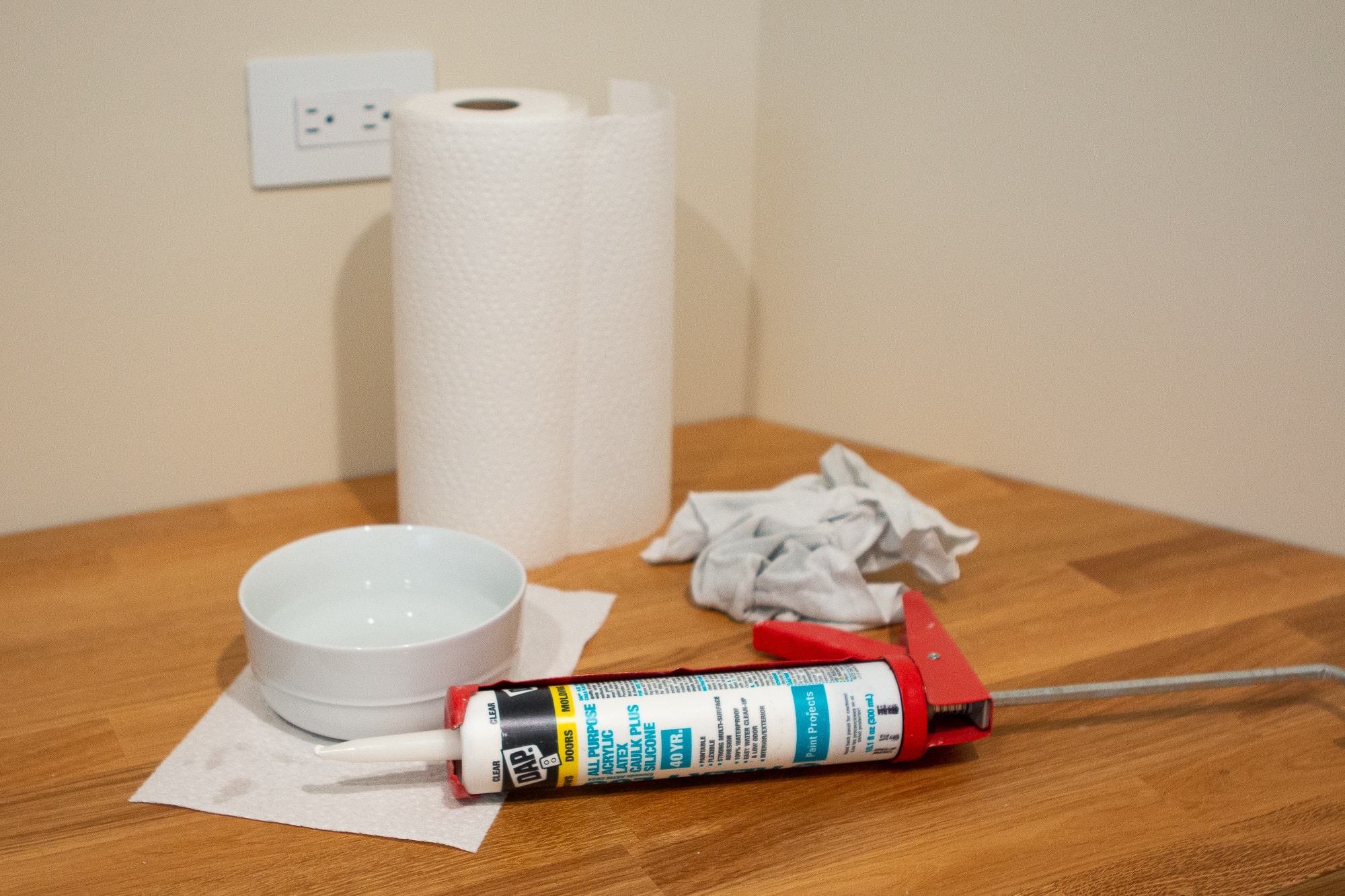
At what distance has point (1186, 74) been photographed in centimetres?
81

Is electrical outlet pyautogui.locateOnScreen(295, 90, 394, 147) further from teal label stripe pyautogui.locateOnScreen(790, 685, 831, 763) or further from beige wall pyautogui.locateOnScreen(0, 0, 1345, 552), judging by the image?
teal label stripe pyautogui.locateOnScreen(790, 685, 831, 763)

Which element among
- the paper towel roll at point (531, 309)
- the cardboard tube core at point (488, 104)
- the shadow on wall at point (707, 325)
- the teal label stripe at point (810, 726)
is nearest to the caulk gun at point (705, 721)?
the teal label stripe at point (810, 726)

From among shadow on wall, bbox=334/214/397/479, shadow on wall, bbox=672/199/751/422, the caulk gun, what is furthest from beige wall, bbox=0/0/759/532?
the caulk gun

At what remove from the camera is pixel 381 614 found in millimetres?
690

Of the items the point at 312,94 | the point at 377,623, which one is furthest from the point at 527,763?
the point at 312,94

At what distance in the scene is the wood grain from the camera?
54cm

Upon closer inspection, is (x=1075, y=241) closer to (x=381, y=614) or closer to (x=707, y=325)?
(x=707, y=325)

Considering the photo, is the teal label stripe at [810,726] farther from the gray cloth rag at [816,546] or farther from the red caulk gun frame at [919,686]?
the gray cloth rag at [816,546]

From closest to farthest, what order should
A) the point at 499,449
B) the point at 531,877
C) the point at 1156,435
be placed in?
the point at 531,877, the point at 499,449, the point at 1156,435

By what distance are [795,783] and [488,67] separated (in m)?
0.59

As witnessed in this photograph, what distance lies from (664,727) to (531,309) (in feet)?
0.98

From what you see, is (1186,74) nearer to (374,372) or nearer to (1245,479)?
(1245,479)

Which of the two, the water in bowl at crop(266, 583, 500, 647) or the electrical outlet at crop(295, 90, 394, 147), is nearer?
the water in bowl at crop(266, 583, 500, 647)

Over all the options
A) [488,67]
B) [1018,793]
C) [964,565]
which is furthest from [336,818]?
[488,67]
